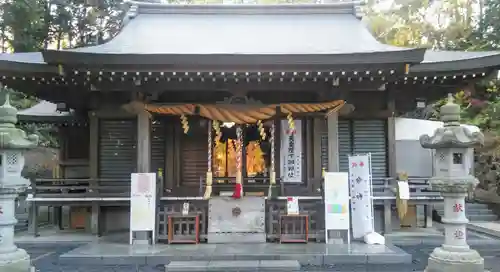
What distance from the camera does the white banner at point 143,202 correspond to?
27.9ft

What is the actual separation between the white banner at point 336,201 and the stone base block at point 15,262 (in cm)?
521

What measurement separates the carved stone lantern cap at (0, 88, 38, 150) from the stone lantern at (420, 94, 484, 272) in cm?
586

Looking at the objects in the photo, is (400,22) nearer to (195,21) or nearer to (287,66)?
(195,21)

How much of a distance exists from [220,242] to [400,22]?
59.3 feet

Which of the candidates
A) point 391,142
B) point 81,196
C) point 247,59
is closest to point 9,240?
point 81,196

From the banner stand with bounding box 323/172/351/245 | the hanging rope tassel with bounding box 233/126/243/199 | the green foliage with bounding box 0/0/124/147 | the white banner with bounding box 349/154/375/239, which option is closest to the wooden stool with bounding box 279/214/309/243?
the banner stand with bounding box 323/172/351/245

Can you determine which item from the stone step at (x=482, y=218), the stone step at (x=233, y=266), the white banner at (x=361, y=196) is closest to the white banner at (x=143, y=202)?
the stone step at (x=233, y=266)

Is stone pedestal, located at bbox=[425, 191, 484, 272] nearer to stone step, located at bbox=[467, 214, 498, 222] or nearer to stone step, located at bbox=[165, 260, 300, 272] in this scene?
stone step, located at bbox=[165, 260, 300, 272]

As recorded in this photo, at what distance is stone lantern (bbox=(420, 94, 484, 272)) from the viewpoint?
244 inches

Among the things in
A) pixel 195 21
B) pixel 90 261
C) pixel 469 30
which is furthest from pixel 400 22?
pixel 90 261

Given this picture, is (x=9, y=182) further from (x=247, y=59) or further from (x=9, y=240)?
(x=247, y=59)

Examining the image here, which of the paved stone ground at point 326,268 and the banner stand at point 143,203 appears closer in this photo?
the paved stone ground at point 326,268

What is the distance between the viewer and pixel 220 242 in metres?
8.67

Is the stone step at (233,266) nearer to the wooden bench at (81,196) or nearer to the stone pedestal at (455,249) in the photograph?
the stone pedestal at (455,249)
